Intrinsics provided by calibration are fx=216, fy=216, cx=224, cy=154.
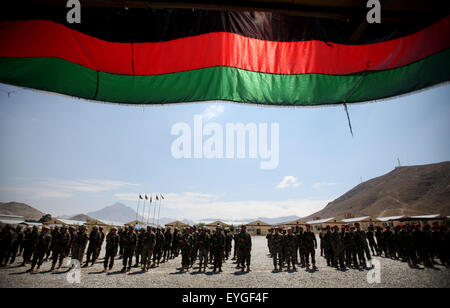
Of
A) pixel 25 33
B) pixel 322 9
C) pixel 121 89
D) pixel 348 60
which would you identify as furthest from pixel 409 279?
pixel 25 33

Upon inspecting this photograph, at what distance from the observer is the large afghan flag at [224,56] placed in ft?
9.17

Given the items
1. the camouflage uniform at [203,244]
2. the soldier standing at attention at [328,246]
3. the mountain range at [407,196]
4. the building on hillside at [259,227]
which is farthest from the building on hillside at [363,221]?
the camouflage uniform at [203,244]

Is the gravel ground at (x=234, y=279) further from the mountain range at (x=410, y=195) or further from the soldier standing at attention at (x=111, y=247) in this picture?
the mountain range at (x=410, y=195)

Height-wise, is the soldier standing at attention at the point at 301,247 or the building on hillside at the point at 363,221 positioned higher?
the soldier standing at attention at the point at 301,247

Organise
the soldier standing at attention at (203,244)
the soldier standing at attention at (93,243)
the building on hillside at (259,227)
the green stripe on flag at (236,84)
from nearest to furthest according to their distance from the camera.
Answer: the green stripe on flag at (236,84) < the soldier standing at attention at (203,244) < the soldier standing at attention at (93,243) < the building on hillside at (259,227)

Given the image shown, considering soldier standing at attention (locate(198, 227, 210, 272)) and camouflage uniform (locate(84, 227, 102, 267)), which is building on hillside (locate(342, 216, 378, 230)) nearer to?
soldier standing at attention (locate(198, 227, 210, 272))

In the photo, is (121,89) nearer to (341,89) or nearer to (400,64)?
(341,89)

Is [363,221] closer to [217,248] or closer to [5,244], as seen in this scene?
[217,248]

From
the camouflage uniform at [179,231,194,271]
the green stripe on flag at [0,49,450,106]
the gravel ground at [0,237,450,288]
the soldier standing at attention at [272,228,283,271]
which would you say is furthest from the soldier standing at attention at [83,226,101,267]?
the green stripe on flag at [0,49,450,106]

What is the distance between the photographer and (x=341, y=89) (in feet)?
10.0

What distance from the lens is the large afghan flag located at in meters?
2.79

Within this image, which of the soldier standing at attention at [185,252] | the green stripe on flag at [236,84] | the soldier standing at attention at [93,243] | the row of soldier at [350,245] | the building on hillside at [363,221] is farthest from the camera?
the building on hillside at [363,221]

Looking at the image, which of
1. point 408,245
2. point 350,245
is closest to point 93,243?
point 350,245

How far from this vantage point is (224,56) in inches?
115
